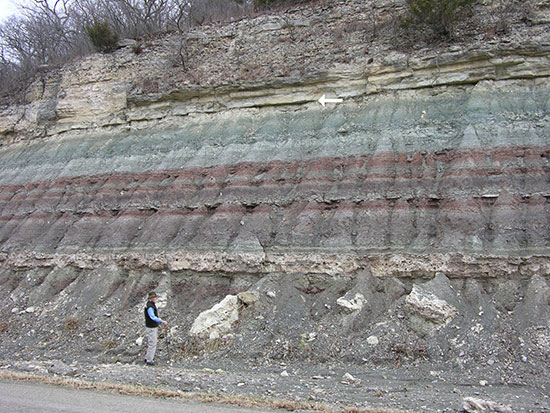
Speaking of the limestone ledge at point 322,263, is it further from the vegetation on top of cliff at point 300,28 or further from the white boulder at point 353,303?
the vegetation on top of cliff at point 300,28

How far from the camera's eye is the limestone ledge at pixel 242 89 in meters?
12.9

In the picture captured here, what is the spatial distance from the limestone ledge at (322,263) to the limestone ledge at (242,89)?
5.98m

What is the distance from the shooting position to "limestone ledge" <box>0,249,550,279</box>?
9.70 m

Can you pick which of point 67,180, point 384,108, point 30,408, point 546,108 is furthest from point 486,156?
point 67,180

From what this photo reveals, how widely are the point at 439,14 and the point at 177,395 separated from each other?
1311cm

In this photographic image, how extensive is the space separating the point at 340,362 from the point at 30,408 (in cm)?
538

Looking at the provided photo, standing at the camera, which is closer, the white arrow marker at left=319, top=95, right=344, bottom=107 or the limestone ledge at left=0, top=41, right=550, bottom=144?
the limestone ledge at left=0, top=41, right=550, bottom=144

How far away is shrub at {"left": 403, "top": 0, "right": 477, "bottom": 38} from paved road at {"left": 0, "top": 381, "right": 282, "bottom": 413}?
12734 mm

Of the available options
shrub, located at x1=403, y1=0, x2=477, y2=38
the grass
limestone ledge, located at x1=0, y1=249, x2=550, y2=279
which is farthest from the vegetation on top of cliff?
the grass

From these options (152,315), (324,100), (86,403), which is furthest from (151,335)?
(324,100)

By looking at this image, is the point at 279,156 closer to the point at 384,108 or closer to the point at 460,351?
the point at 384,108

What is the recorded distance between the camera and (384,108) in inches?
542

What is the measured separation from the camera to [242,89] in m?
15.7

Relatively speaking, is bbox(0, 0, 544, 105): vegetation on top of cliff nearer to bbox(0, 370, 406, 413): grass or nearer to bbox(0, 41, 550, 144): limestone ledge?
bbox(0, 41, 550, 144): limestone ledge
